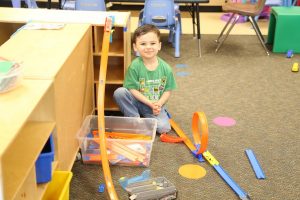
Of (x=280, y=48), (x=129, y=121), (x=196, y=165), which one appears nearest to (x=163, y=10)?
(x=280, y=48)

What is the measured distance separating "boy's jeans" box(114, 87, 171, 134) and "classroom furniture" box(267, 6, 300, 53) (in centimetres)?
206

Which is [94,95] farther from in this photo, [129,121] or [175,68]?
[175,68]

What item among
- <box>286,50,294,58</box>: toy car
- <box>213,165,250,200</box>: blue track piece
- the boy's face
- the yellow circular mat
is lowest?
the yellow circular mat

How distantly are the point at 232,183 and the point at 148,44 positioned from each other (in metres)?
0.94

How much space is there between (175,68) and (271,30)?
138 centimetres

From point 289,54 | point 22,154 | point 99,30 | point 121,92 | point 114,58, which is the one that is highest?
point 99,30

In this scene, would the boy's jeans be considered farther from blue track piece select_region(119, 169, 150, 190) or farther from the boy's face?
blue track piece select_region(119, 169, 150, 190)

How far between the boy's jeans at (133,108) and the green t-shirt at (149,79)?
2.2 inches

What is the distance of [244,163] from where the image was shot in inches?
93.9

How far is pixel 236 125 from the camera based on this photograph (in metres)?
2.80

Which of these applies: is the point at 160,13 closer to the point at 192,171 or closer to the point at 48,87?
the point at 192,171

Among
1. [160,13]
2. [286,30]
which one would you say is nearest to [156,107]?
[160,13]

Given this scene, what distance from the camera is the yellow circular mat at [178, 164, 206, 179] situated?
89.2 inches

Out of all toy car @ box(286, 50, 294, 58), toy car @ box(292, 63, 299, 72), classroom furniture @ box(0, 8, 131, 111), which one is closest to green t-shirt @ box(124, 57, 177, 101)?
classroom furniture @ box(0, 8, 131, 111)
